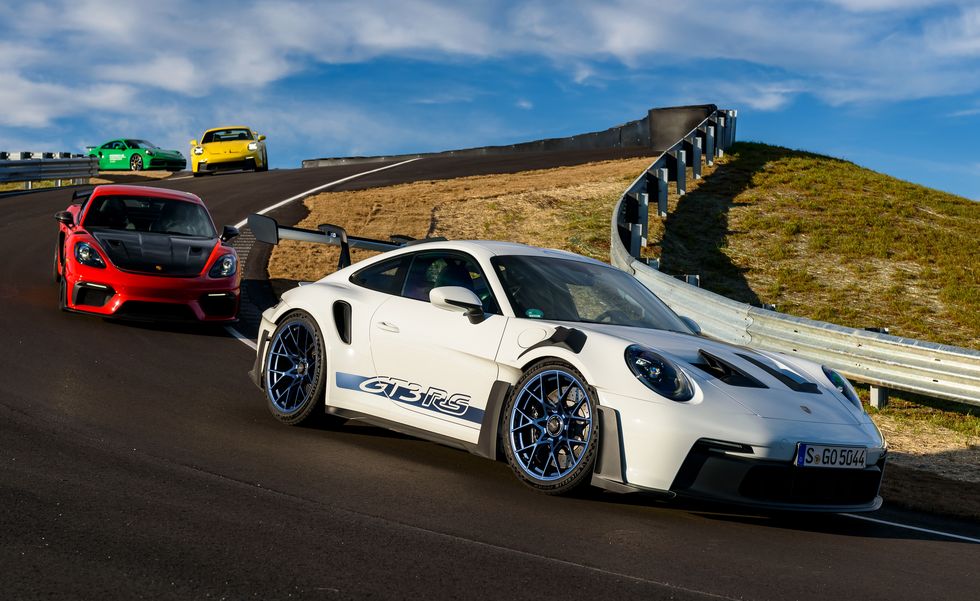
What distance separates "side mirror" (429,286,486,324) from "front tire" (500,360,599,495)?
1.81 feet

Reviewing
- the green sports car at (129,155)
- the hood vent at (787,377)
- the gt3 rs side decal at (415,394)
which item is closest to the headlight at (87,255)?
the gt3 rs side decal at (415,394)

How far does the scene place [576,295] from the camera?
6527 mm

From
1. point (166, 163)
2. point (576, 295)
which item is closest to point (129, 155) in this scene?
point (166, 163)

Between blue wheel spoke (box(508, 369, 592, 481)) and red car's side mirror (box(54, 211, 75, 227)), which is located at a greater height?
red car's side mirror (box(54, 211, 75, 227))

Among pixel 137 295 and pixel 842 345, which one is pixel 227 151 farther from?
pixel 842 345

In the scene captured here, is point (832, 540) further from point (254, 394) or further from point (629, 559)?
point (254, 394)

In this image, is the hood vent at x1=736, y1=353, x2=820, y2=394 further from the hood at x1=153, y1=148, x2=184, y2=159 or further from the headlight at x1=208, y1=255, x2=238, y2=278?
the hood at x1=153, y1=148, x2=184, y2=159

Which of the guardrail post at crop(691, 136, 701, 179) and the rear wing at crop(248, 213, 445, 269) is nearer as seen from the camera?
the rear wing at crop(248, 213, 445, 269)

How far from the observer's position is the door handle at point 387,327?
6.77 meters

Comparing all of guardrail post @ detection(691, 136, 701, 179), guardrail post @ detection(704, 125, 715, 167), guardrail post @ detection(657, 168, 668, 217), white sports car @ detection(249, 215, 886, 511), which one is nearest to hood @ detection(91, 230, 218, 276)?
white sports car @ detection(249, 215, 886, 511)

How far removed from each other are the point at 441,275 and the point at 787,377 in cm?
221

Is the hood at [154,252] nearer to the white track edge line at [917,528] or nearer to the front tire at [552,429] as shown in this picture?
the front tire at [552,429]

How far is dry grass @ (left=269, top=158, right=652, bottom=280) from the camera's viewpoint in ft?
59.2

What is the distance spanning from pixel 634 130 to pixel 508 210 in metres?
15.2
